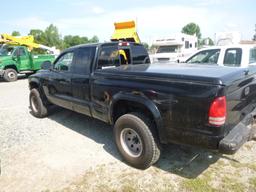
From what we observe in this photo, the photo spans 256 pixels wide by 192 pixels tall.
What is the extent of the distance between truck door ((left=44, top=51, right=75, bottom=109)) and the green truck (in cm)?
922

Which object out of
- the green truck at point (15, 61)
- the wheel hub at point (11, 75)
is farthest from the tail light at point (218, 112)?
the wheel hub at point (11, 75)

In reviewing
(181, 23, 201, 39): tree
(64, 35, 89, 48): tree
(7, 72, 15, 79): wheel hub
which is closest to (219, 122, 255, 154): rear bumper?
(7, 72, 15, 79): wheel hub

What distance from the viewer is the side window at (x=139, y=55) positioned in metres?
5.24

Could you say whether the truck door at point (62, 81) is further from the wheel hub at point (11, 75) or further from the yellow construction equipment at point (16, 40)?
the yellow construction equipment at point (16, 40)

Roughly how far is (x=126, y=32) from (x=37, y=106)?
351 inches

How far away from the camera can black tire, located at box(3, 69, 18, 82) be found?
13359 mm

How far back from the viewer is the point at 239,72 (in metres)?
3.00

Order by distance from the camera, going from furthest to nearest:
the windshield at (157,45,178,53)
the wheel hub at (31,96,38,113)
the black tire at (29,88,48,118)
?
the windshield at (157,45,178,53)
the wheel hub at (31,96,38,113)
the black tire at (29,88,48,118)

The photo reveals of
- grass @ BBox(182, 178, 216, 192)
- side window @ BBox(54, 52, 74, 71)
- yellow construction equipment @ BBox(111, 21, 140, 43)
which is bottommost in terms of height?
grass @ BBox(182, 178, 216, 192)

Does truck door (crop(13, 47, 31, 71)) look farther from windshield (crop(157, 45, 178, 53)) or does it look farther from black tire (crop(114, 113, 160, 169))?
black tire (crop(114, 113, 160, 169))

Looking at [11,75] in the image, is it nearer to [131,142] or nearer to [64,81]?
[64,81]

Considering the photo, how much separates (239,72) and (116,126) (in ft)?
6.32

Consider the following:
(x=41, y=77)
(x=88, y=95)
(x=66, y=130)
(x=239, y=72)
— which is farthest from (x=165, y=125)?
(x=41, y=77)

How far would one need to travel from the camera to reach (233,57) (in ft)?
22.7
